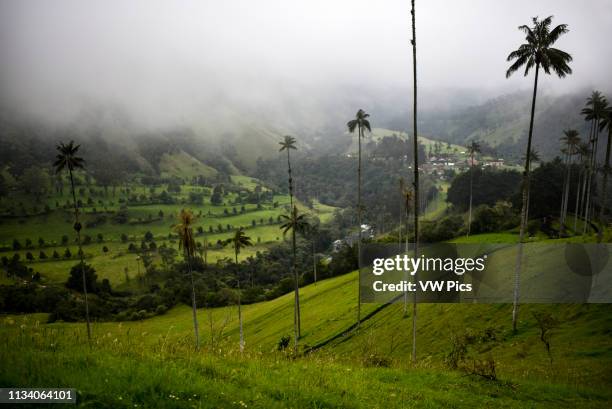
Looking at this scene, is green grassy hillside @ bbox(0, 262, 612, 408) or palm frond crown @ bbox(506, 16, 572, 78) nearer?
green grassy hillside @ bbox(0, 262, 612, 408)

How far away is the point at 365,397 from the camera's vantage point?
10.6m

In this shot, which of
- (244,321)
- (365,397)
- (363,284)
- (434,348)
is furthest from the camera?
(244,321)

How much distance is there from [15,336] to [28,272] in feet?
585

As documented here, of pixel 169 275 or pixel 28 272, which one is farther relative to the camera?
pixel 169 275

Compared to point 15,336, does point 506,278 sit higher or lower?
lower

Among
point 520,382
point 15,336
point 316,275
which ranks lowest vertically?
point 316,275

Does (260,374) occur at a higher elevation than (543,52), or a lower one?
lower

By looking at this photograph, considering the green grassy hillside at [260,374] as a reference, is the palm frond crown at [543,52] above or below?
above

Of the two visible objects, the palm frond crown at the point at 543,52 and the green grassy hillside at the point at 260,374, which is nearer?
the green grassy hillside at the point at 260,374

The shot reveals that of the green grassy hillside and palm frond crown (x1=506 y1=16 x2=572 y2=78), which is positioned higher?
palm frond crown (x1=506 y1=16 x2=572 y2=78)

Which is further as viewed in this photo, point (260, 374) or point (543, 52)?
point (543, 52)

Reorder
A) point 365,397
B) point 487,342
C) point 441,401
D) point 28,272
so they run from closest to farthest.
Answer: point 365,397 → point 441,401 → point 487,342 → point 28,272

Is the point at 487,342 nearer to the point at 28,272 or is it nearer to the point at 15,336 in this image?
the point at 15,336

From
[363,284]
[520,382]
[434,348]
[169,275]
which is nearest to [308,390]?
[520,382]
